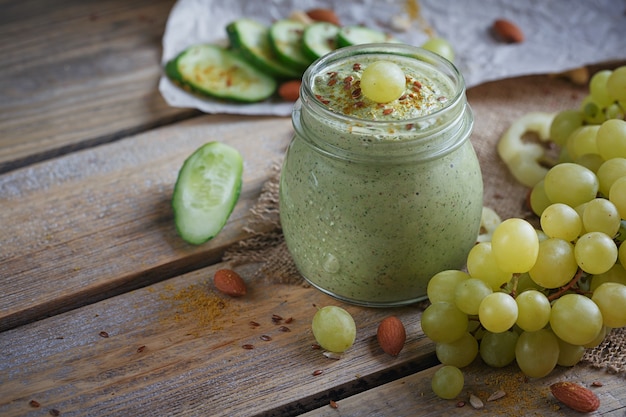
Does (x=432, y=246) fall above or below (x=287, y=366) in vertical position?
above

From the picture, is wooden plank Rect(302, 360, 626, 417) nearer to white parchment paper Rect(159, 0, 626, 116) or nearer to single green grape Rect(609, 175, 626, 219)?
single green grape Rect(609, 175, 626, 219)

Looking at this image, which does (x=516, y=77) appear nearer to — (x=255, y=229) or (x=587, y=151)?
(x=587, y=151)

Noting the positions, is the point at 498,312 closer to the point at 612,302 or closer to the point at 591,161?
the point at 612,302


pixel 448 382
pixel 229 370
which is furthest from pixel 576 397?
pixel 229 370

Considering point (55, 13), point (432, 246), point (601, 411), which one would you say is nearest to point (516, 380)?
point (601, 411)

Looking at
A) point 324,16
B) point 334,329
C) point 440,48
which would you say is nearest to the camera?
point 334,329

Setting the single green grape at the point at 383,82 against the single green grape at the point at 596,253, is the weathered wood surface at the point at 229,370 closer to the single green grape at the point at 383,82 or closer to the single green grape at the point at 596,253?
the single green grape at the point at 596,253
